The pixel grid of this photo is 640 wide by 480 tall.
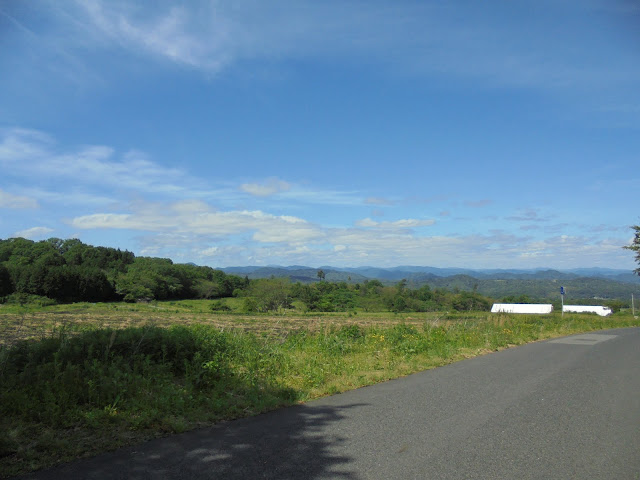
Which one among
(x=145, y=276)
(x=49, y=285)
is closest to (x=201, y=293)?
(x=145, y=276)

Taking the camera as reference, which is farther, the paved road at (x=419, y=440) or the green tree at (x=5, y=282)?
the green tree at (x=5, y=282)

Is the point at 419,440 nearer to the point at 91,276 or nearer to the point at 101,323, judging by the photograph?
the point at 101,323

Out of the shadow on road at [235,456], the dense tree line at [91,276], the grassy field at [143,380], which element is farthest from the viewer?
the dense tree line at [91,276]

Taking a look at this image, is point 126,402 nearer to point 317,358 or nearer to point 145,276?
point 317,358

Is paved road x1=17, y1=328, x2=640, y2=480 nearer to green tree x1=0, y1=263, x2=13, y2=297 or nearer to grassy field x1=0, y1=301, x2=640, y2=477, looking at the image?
grassy field x1=0, y1=301, x2=640, y2=477

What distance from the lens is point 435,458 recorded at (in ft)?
14.3

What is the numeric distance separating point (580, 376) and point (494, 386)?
2483 mm

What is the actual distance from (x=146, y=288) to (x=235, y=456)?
9939 cm

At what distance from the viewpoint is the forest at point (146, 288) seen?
7988cm

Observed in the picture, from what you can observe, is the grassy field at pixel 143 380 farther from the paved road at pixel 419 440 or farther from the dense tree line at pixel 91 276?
the dense tree line at pixel 91 276

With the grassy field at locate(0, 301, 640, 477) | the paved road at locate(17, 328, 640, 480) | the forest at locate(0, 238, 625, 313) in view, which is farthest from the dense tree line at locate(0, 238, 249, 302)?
the paved road at locate(17, 328, 640, 480)

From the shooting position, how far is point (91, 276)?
8919 cm

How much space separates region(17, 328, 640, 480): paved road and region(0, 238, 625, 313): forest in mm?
64961

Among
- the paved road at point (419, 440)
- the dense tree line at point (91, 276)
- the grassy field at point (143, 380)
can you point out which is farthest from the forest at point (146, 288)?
the paved road at point (419, 440)
